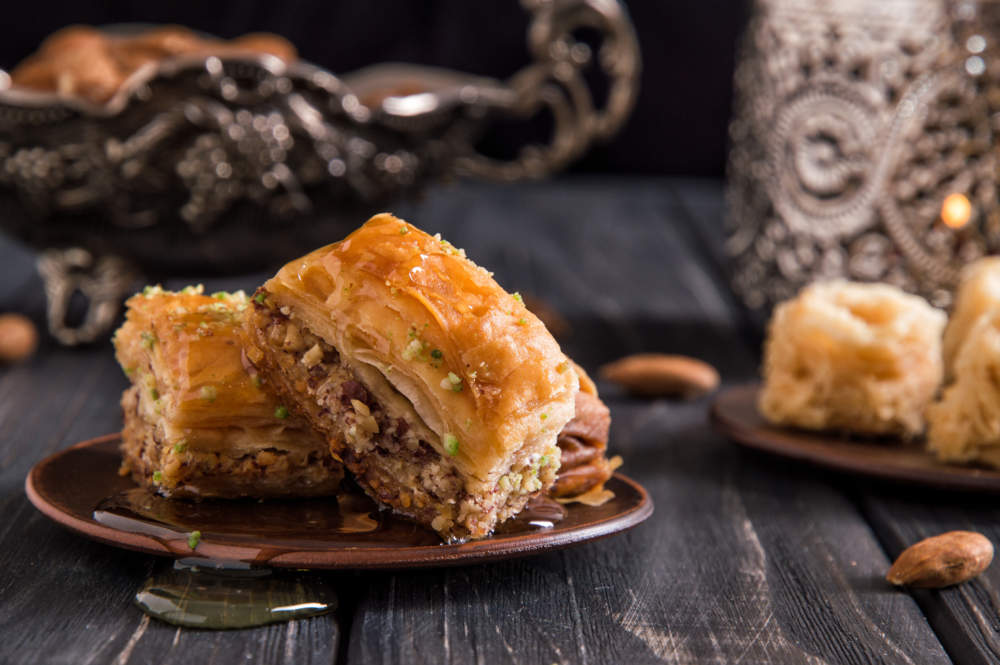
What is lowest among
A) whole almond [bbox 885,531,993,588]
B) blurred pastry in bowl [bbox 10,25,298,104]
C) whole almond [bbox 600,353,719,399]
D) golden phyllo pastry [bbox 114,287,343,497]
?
whole almond [bbox 600,353,719,399]

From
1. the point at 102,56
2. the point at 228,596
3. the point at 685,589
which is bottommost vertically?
the point at 685,589

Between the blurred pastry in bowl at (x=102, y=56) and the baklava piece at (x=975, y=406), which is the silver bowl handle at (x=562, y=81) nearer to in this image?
the blurred pastry in bowl at (x=102, y=56)

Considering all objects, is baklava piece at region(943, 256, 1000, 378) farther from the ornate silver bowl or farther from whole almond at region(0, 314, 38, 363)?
whole almond at region(0, 314, 38, 363)

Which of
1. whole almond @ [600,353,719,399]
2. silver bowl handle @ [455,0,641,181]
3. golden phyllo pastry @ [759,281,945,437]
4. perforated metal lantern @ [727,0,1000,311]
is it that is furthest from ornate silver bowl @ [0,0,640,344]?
golden phyllo pastry @ [759,281,945,437]

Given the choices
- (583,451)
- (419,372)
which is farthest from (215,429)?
(583,451)

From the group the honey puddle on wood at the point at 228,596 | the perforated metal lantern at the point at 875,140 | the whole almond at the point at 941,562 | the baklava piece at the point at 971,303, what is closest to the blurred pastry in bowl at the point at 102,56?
the perforated metal lantern at the point at 875,140

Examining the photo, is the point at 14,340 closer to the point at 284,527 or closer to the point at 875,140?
the point at 284,527
